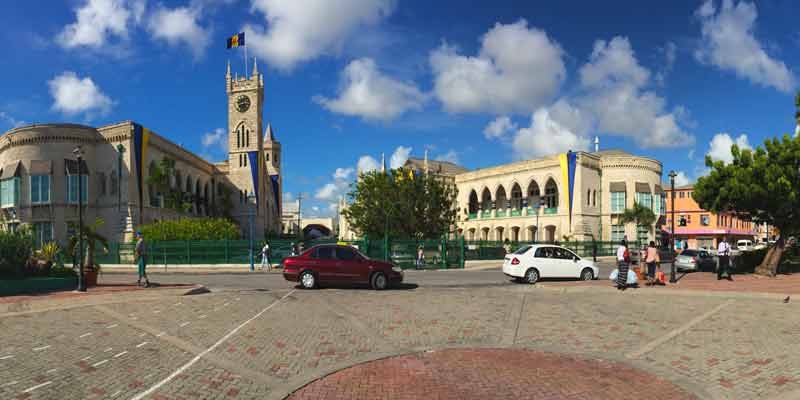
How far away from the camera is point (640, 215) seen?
5181 centimetres

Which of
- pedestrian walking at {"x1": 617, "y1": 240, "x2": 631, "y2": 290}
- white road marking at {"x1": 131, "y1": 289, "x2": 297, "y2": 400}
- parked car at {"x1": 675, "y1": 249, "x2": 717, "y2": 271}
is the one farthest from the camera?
parked car at {"x1": 675, "y1": 249, "x2": 717, "y2": 271}

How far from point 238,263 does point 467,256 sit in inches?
616

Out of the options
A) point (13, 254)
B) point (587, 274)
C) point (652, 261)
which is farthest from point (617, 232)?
point (13, 254)

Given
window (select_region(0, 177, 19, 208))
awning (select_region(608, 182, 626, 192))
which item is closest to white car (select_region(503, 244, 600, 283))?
awning (select_region(608, 182, 626, 192))

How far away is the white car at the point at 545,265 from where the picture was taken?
18781 millimetres

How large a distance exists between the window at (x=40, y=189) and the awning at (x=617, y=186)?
171ft

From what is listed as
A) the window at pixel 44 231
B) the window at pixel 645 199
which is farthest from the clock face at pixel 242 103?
the window at pixel 645 199

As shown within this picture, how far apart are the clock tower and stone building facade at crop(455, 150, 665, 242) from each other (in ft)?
88.1

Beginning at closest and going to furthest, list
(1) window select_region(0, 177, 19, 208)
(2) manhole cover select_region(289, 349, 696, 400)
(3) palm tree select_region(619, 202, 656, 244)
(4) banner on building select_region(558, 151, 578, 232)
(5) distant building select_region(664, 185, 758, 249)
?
(2) manhole cover select_region(289, 349, 696, 400), (1) window select_region(0, 177, 19, 208), (3) palm tree select_region(619, 202, 656, 244), (4) banner on building select_region(558, 151, 578, 232), (5) distant building select_region(664, 185, 758, 249)

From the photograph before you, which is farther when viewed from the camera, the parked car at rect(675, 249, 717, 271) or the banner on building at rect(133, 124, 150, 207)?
the banner on building at rect(133, 124, 150, 207)

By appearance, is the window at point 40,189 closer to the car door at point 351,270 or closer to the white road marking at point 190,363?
the car door at point 351,270

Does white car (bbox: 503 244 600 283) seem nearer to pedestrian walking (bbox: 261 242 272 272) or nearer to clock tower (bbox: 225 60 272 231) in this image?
pedestrian walking (bbox: 261 242 272 272)

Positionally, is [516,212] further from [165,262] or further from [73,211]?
[73,211]

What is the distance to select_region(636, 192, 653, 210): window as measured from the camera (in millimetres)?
54281
